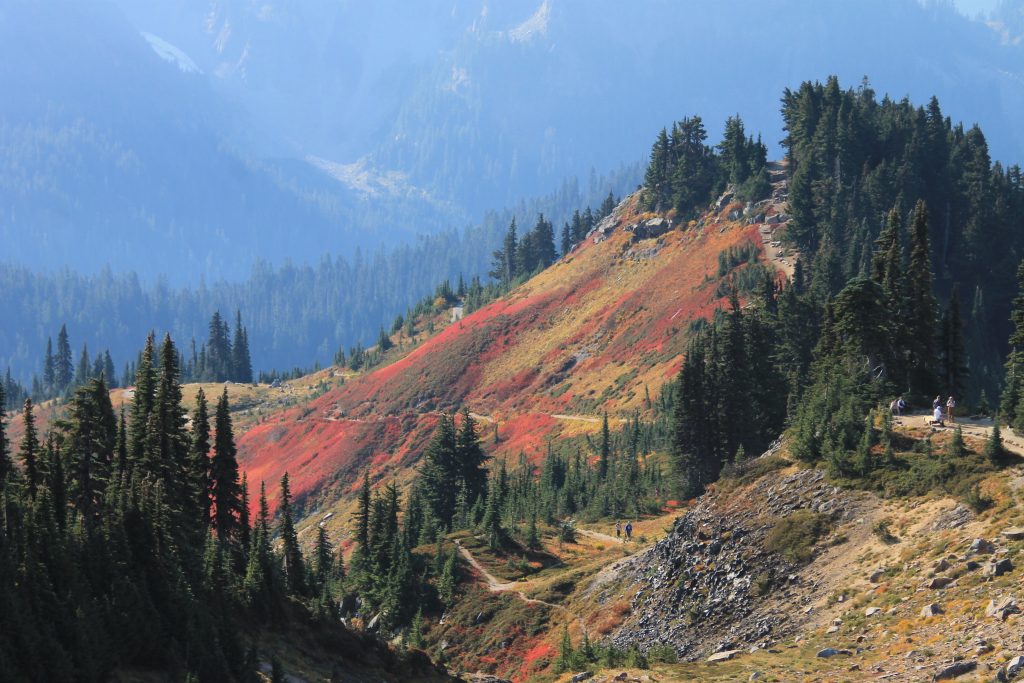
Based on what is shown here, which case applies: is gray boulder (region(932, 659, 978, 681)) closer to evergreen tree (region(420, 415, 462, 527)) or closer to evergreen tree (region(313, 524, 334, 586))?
evergreen tree (region(313, 524, 334, 586))

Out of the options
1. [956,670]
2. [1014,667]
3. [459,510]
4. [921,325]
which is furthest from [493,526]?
[1014,667]

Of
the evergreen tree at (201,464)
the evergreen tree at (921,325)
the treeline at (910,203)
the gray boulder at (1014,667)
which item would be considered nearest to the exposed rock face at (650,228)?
the treeline at (910,203)

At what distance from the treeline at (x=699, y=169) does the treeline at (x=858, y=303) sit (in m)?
9.27

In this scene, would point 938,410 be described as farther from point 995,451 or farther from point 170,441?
point 170,441

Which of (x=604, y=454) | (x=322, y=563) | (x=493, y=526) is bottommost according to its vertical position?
(x=322, y=563)

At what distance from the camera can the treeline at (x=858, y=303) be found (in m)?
64.4

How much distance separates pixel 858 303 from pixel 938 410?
11.4 meters

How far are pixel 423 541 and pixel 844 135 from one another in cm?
7967

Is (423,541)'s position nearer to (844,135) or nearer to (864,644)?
(864,644)

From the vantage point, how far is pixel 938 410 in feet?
180

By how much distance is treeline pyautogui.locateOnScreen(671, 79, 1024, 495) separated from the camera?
6444 cm

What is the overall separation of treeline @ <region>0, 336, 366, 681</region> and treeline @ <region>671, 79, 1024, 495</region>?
3171 centimetres

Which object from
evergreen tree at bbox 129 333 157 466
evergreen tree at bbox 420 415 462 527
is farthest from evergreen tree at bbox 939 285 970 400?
evergreen tree at bbox 129 333 157 466

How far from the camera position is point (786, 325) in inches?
3652
